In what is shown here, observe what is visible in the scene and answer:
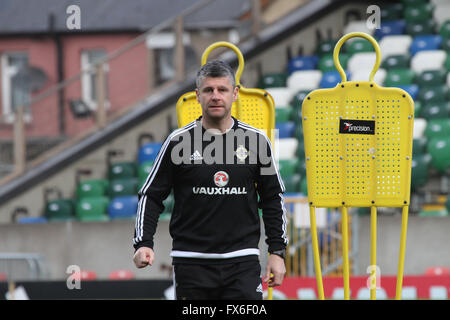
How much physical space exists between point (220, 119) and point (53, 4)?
76.5 ft

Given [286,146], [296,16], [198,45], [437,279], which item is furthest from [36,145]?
[437,279]

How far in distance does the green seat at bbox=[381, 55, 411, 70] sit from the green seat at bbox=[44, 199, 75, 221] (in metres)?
5.72

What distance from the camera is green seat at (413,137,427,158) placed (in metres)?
10.6

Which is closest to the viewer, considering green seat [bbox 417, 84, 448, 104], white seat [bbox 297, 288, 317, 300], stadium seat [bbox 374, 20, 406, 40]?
white seat [bbox 297, 288, 317, 300]

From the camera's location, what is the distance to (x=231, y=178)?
12.2ft

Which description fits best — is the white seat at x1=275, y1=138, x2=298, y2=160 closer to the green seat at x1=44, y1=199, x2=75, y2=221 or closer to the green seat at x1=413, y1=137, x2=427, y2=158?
the green seat at x1=413, y1=137, x2=427, y2=158

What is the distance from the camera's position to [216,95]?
3643 millimetres

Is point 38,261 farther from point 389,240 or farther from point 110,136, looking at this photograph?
point 389,240

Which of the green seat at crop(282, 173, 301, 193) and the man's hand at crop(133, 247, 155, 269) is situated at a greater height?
the man's hand at crop(133, 247, 155, 269)

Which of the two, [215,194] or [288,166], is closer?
[215,194]

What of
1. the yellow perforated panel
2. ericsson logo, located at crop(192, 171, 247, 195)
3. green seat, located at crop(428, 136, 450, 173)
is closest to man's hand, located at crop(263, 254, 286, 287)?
ericsson logo, located at crop(192, 171, 247, 195)

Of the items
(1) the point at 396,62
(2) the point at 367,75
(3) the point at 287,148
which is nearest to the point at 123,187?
(3) the point at 287,148

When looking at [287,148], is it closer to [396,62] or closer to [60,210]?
[396,62]

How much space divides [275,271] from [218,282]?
0.93 feet
